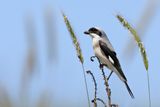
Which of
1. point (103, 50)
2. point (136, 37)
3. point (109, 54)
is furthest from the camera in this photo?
point (103, 50)

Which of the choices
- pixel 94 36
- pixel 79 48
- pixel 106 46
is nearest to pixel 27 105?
pixel 79 48

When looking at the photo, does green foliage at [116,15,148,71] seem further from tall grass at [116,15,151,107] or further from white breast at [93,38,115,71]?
white breast at [93,38,115,71]

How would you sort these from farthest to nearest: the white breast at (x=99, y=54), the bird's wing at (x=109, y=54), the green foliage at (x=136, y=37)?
the white breast at (x=99, y=54) → the bird's wing at (x=109, y=54) → the green foliage at (x=136, y=37)

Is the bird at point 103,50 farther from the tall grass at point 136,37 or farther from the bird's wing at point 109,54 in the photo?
the tall grass at point 136,37

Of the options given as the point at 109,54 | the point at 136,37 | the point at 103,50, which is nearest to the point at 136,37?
the point at 136,37

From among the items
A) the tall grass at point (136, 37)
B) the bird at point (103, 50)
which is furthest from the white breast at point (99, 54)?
the tall grass at point (136, 37)

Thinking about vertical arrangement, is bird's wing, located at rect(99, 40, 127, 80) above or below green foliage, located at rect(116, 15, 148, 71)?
above

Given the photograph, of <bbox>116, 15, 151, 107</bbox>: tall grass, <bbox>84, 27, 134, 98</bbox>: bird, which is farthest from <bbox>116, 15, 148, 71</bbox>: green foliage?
<bbox>84, 27, 134, 98</bbox>: bird

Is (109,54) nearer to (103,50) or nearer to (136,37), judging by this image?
(103,50)

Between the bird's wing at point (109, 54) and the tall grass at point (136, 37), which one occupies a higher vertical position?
the bird's wing at point (109, 54)

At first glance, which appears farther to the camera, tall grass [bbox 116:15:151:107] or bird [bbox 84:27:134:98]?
bird [bbox 84:27:134:98]

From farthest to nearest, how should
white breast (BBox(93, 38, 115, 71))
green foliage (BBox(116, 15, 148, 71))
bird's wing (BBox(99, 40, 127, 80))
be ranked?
1. white breast (BBox(93, 38, 115, 71))
2. bird's wing (BBox(99, 40, 127, 80))
3. green foliage (BBox(116, 15, 148, 71))

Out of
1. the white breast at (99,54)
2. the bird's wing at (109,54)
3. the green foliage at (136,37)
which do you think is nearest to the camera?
the green foliage at (136,37)

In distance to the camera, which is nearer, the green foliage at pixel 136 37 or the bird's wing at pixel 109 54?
the green foliage at pixel 136 37
